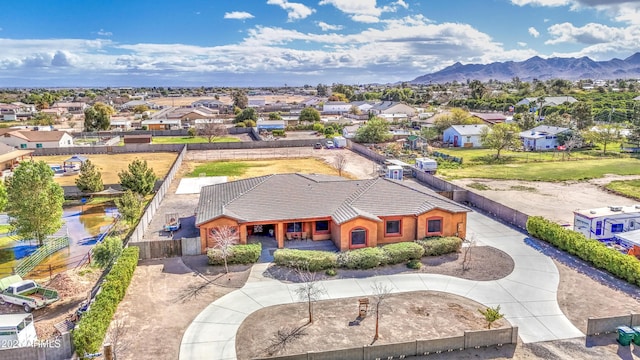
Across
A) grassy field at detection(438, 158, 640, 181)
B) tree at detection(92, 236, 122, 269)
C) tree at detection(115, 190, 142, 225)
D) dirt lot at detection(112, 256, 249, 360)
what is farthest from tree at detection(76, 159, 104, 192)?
grassy field at detection(438, 158, 640, 181)

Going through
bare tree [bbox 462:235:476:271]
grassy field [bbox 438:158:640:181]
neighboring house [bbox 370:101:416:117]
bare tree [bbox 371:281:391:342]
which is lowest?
bare tree [bbox 371:281:391:342]

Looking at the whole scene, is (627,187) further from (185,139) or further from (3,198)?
(185,139)

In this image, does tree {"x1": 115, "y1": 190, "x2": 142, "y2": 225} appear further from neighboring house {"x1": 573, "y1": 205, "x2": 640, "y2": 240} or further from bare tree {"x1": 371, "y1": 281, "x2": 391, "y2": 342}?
neighboring house {"x1": 573, "y1": 205, "x2": 640, "y2": 240}

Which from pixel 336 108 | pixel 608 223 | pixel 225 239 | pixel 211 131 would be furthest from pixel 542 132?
pixel 336 108

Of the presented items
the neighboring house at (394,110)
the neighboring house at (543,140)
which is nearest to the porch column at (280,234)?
the neighboring house at (543,140)

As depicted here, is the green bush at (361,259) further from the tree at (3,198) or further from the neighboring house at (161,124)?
the neighboring house at (161,124)

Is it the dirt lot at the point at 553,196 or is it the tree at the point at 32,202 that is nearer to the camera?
the tree at the point at 32,202
